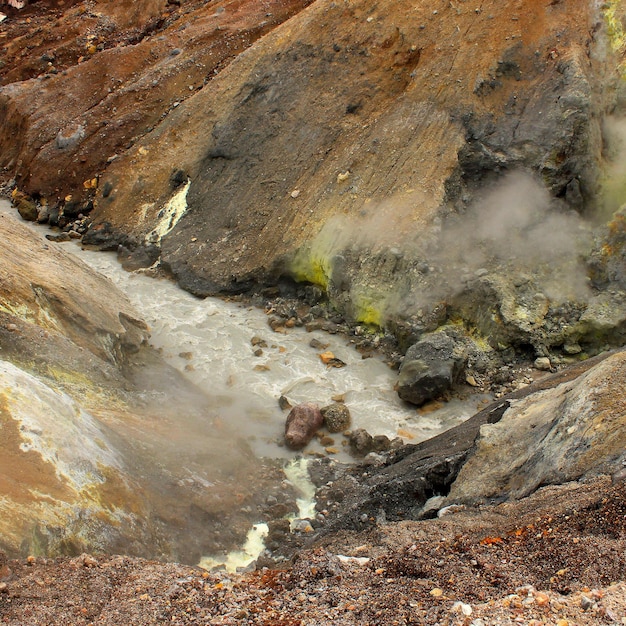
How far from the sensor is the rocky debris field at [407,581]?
4898 mm

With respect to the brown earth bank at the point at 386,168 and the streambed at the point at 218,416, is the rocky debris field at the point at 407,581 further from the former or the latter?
the brown earth bank at the point at 386,168

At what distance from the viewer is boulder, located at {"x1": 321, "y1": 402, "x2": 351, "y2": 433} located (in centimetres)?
1172

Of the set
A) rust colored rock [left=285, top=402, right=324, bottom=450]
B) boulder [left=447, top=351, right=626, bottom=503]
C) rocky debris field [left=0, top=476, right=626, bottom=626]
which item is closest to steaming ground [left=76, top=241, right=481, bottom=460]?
rust colored rock [left=285, top=402, right=324, bottom=450]

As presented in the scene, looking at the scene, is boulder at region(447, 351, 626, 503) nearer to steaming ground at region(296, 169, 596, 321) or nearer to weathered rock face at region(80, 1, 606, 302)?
steaming ground at region(296, 169, 596, 321)

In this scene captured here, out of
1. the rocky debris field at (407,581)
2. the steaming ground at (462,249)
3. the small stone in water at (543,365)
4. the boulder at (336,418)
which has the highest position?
the steaming ground at (462,249)

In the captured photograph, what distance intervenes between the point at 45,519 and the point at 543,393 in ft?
20.8

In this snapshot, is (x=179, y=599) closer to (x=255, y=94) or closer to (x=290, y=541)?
(x=290, y=541)

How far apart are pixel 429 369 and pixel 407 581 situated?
7.03 meters

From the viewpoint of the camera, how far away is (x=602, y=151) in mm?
14961

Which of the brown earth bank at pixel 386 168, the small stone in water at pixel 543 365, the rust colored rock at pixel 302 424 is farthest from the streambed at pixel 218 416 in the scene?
the small stone in water at pixel 543 365

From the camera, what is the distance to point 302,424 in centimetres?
1150

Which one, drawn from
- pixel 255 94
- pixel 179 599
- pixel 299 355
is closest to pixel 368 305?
pixel 299 355

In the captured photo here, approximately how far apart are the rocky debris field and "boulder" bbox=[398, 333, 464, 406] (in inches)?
221

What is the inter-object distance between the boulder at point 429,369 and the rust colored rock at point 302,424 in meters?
1.81
